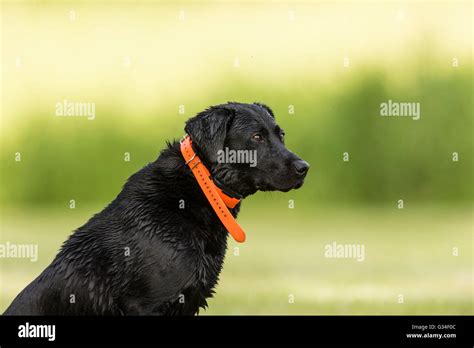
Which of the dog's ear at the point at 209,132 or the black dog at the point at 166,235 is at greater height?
the dog's ear at the point at 209,132

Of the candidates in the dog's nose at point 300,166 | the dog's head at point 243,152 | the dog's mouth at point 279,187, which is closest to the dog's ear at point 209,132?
the dog's head at point 243,152

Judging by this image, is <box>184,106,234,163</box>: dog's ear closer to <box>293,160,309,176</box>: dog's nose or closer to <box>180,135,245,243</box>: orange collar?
<box>180,135,245,243</box>: orange collar

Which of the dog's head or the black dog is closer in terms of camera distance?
the black dog

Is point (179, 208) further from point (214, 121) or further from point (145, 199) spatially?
point (214, 121)

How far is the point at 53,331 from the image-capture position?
4.64 meters

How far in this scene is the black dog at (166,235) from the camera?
183 inches

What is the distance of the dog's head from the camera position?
4.96 m

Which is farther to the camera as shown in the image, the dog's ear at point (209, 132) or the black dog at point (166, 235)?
the dog's ear at point (209, 132)

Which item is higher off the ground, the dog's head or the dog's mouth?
the dog's head

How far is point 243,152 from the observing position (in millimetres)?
5086

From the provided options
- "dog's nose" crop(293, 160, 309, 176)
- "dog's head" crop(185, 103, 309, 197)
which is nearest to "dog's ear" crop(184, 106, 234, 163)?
"dog's head" crop(185, 103, 309, 197)

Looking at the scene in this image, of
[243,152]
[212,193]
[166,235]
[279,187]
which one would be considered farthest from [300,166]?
[166,235]

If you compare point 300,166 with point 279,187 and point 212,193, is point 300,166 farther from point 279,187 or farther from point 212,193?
point 212,193

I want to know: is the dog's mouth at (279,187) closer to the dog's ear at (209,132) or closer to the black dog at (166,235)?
the black dog at (166,235)
